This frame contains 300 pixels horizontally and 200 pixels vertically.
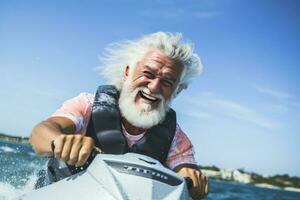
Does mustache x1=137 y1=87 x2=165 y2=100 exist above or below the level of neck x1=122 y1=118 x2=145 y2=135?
above

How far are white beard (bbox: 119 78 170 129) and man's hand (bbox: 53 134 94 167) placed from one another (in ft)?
4.55

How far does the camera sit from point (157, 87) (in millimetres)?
3824

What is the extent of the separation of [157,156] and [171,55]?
92cm

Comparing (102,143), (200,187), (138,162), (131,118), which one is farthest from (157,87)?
(138,162)

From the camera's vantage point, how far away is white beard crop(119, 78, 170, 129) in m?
3.86

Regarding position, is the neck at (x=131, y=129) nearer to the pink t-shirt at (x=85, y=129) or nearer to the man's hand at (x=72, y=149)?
the pink t-shirt at (x=85, y=129)

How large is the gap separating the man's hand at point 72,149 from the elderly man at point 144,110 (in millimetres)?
966

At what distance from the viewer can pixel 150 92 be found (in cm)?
382

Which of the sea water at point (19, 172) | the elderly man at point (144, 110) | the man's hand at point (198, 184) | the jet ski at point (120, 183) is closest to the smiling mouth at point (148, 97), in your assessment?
the elderly man at point (144, 110)

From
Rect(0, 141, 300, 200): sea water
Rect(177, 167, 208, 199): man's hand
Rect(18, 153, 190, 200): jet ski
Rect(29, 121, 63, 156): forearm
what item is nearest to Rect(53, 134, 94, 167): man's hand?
Rect(18, 153, 190, 200): jet ski

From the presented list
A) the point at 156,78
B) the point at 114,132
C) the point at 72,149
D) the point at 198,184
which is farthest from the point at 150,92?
the point at 72,149

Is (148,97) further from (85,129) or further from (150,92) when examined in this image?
(85,129)

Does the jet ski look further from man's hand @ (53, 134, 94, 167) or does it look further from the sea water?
the sea water

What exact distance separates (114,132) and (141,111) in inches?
11.5
